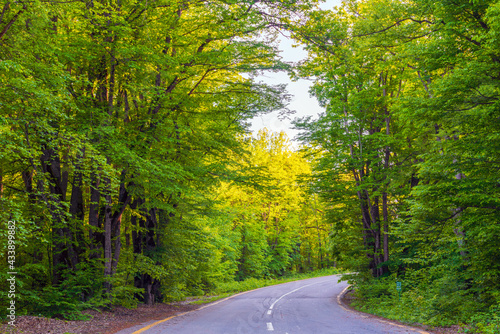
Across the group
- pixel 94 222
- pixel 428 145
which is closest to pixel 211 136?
pixel 94 222

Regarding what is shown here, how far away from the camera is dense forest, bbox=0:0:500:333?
Answer: 819cm

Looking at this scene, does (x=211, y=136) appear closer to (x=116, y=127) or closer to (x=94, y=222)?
(x=116, y=127)

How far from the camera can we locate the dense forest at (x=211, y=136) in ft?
26.9

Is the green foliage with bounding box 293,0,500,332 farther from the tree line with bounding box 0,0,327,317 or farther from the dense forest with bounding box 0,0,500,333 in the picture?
the tree line with bounding box 0,0,327,317

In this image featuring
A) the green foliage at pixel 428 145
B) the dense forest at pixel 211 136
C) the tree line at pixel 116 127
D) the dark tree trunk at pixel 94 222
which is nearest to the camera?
the tree line at pixel 116 127

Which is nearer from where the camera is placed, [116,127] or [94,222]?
[116,127]

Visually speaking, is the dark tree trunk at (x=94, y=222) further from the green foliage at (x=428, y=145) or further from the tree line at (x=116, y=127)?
the green foliage at (x=428, y=145)

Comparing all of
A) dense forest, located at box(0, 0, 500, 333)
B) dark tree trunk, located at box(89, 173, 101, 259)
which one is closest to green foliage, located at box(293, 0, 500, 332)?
dense forest, located at box(0, 0, 500, 333)

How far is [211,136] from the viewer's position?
46.1ft

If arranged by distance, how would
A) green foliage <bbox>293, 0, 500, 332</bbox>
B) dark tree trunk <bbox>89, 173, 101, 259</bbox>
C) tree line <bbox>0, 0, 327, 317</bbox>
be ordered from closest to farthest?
tree line <bbox>0, 0, 327, 317</bbox>, green foliage <bbox>293, 0, 500, 332</bbox>, dark tree trunk <bbox>89, 173, 101, 259</bbox>

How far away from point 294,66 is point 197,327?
8627 millimetres

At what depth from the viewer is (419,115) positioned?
9555 mm

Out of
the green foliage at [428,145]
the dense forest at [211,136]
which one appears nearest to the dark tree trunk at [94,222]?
the dense forest at [211,136]

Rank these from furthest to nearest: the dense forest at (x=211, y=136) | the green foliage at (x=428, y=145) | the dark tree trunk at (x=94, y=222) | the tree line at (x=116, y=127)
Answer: the dark tree trunk at (x=94, y=222), the green foliage at (x=428, y=145), the dense forest at (x=211, y=136), the tree line at (x=116, y=127)
